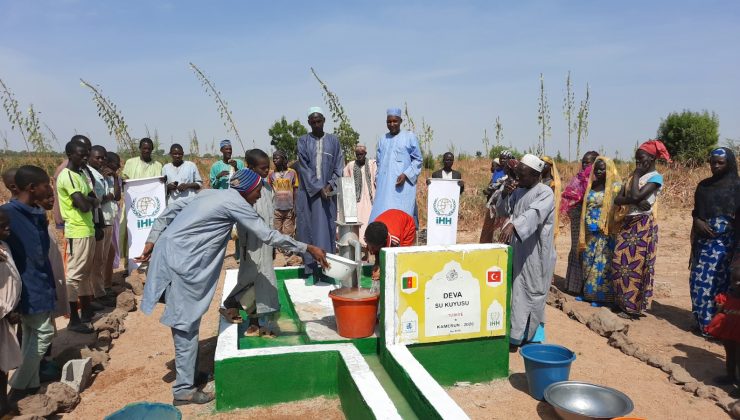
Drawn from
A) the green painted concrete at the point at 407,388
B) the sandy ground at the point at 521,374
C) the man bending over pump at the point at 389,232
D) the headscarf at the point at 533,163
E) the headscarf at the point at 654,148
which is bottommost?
the sandy ground at the point at 521,374

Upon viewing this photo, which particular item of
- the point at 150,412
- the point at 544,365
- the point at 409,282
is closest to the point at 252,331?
the point at 150,412

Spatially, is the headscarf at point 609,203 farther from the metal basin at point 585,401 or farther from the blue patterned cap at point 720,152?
the metal basin at point 585,401

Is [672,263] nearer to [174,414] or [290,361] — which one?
[290,361]

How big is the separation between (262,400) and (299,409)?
0.28m

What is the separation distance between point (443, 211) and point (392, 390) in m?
4.86

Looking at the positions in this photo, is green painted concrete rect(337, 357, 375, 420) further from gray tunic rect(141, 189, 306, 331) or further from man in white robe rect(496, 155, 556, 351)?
man in white robe rect(496, 155, 556, 351)

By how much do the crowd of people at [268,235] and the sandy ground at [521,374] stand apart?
363 mm

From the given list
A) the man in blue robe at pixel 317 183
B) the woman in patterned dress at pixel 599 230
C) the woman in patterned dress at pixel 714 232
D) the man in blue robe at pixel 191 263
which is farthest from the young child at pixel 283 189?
the woman in patterned dress at pixel 714 232

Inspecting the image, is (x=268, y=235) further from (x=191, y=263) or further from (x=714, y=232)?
(x=714, y=232)

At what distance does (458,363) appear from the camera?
3.90m

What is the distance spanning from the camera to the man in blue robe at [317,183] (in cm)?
587

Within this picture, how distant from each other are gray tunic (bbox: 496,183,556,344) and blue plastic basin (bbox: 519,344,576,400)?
0.47m

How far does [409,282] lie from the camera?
146 inches

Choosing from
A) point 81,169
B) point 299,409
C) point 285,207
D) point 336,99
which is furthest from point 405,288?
point 336,99
